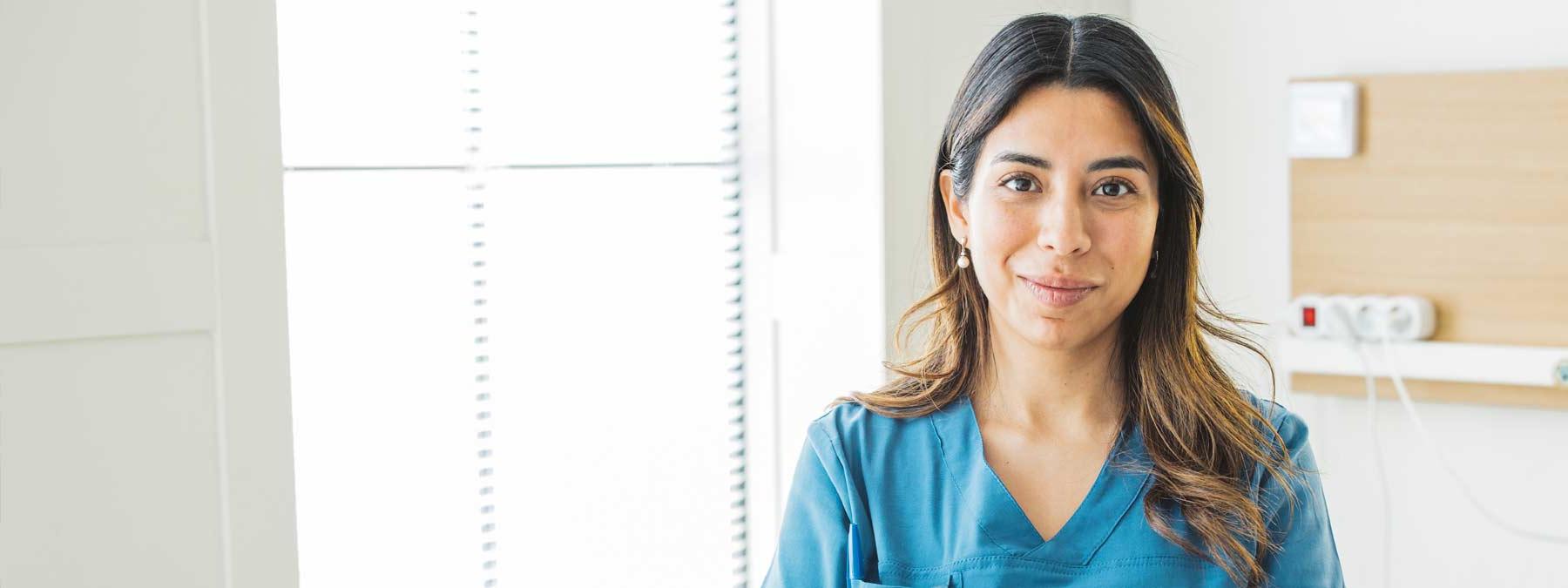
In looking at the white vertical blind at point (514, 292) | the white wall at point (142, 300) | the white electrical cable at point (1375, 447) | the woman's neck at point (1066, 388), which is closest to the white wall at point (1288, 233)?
the white electrical cable at point (1375, 447)

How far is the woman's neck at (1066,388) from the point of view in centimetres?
146

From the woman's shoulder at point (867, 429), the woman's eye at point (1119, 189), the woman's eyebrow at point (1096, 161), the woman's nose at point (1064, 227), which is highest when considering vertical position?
the woman's eyebrow at point (1096, 161)

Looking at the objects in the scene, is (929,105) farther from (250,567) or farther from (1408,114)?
(250,567)

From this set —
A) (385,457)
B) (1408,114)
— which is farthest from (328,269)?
(1408,114)

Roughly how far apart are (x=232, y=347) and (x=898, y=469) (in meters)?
0.69

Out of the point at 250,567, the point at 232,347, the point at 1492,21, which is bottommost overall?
the point at 250,567

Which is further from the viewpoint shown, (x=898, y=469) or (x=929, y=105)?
(x=929, y=105)

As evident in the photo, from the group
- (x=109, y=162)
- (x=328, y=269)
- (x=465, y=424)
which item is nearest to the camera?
(x=109, y=162)

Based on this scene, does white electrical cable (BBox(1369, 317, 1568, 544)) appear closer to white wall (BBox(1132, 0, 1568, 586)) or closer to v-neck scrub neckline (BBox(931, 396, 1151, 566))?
white wall (BBox(1132, 0, 1568, 586))

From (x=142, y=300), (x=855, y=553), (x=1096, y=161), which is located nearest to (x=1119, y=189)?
(x=1096, y=161)

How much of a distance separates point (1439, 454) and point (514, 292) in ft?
4.78

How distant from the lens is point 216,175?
1.45 m

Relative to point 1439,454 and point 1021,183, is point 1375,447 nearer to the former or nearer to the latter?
point 1439,454

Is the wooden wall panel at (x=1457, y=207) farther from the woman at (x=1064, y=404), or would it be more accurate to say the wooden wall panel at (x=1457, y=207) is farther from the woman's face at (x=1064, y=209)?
the woman's face at (x=1064, y=209)
